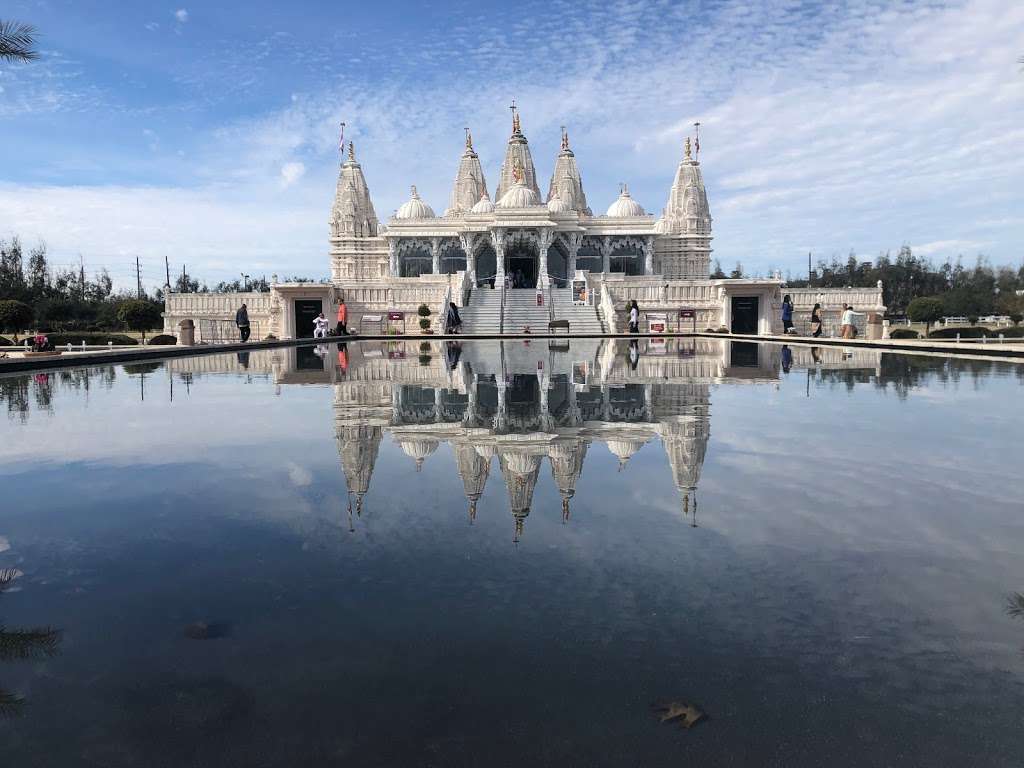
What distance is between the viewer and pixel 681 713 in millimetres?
2271

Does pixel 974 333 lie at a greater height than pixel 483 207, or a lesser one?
lesser

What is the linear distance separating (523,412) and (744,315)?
35464mm

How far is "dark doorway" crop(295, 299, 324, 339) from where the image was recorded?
41.2 meters

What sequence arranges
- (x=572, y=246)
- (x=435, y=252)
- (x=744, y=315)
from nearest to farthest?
(x=744, y=315)
(x=572, y=246)
(x=435, y=252)

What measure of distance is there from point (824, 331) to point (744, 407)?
3644cm

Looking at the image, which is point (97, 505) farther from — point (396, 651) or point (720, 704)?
point (720, 704)

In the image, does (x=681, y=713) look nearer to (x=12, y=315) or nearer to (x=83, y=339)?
(x=12, y=315)

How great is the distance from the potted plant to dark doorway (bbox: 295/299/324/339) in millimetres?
5626

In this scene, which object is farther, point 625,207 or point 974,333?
point 625,207

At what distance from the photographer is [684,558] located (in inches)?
139

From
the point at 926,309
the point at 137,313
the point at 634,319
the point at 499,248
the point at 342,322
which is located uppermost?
the point at 499,248

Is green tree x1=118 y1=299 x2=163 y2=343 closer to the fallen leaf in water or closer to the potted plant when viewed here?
the potted plant

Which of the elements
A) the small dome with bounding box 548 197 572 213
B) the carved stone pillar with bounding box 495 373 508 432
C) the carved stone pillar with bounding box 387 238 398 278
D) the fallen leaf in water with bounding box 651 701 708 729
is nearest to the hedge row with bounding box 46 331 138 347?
the carved stone pillar with bounding box 387 238 398 278

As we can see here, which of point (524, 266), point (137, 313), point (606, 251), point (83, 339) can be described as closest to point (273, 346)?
point (83, 339)
